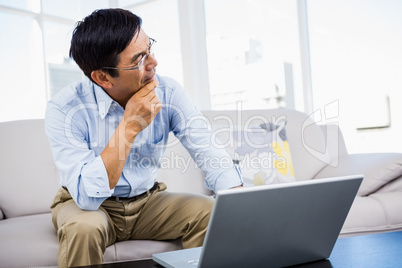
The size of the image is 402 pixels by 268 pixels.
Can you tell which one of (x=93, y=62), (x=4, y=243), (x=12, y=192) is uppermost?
(x=93, y=62)

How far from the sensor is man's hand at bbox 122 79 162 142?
1373 millimetres

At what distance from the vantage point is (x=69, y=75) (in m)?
5.13

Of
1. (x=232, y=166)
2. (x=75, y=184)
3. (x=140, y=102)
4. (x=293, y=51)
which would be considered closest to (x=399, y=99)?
(x=293, y=51)

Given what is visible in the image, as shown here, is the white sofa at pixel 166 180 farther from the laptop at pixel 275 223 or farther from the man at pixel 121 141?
the laptop at pixel 275 223

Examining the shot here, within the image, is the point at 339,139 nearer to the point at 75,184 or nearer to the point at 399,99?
the point at 399,99

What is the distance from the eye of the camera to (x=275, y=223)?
30.6 inches

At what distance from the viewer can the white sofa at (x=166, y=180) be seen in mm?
1472

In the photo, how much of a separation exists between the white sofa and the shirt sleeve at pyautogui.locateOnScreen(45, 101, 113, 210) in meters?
0.25

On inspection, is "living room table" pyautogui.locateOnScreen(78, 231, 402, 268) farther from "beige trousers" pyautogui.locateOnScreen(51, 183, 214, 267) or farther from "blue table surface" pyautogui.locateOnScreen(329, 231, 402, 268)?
"beige trousers" pyautogui.locateOnScreen(51, 183, 214, 267)

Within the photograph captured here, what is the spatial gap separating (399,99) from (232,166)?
247 cm

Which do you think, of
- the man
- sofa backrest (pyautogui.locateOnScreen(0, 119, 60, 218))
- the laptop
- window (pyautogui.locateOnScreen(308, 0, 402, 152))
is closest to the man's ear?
the man

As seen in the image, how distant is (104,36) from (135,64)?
0.14 m

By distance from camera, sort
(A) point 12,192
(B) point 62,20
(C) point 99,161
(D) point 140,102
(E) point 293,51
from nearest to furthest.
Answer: (C) point 99,161 < (D) point 140,102 < (A) point 12,192 < (E) point 293,51 < (B) point 62,20

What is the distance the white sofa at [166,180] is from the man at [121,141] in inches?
4.8
